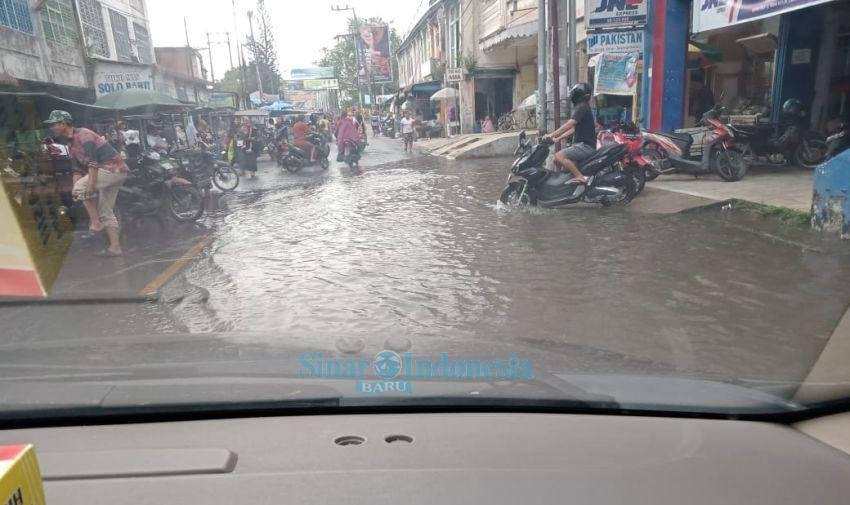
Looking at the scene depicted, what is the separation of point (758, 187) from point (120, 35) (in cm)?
1203

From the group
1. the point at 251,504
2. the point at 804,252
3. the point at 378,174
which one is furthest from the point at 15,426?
the point at 378,174

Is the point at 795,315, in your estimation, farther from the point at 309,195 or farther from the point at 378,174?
the point at 378,174

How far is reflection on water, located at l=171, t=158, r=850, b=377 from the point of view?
3.85 m

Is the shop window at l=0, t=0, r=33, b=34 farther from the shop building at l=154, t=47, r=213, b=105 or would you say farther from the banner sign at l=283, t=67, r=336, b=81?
the banner sign at l=283, t=67, r=336, b=81

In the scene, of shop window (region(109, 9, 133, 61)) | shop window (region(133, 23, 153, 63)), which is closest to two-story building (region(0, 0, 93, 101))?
shop window (region(109, 9, 133, 61))

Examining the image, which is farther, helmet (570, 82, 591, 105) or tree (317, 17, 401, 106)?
tree (317, 17, 401, 106)

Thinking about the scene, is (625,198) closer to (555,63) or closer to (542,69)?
(555,63)

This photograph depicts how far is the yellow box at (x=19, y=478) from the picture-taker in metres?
1.03

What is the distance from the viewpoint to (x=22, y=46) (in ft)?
31.3

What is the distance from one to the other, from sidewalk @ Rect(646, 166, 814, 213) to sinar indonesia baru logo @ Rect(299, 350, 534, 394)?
5.99 meters

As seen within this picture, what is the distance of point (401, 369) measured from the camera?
2402 millimetres

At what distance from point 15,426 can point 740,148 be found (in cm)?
1041

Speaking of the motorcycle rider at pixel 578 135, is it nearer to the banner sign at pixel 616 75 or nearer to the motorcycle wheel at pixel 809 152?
the motorcycle wheel at pixel 809 152

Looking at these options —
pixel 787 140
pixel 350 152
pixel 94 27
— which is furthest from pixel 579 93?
pixel 350 152
